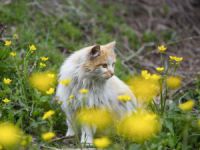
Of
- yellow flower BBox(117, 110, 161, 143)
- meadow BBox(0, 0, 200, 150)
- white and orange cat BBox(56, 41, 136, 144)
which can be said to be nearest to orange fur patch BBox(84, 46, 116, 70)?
white and orange cat BBox(56, 41, 136, 144)

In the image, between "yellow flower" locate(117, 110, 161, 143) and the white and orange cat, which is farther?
the white and orange cat

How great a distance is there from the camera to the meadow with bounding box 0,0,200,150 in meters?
3.50

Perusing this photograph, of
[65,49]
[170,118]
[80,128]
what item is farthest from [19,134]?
[65,49]

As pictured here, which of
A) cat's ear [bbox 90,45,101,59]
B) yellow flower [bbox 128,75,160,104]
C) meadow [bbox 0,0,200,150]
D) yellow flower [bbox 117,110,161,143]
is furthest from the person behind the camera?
cat's ear [bbox 90,45,101,59]

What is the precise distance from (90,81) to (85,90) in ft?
3.05

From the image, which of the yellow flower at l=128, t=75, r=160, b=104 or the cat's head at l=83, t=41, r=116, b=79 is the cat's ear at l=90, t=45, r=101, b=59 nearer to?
the cat's head at l=83, t=41, r=116, b=79

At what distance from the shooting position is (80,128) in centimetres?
441

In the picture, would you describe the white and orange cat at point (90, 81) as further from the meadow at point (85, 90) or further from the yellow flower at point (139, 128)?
the yellow flower at point (139, 128)

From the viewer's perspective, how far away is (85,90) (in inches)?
130

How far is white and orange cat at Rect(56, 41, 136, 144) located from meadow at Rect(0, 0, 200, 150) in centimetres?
13

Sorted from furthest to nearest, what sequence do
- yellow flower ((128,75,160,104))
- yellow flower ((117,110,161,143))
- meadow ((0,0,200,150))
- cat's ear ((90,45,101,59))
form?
cat's ear ((90,45,101,59)), yellow flower ((128,75,160,104)), meadow ((0,0,200,150)), yellow flower ((117,110,161,143))

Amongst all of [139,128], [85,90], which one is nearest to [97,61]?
[85,90]

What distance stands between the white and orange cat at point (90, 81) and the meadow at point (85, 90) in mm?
131

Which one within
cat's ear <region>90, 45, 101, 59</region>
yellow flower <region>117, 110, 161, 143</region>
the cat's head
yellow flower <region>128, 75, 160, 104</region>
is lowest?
yellow flower <region>117, 110, 161, 143</region>
